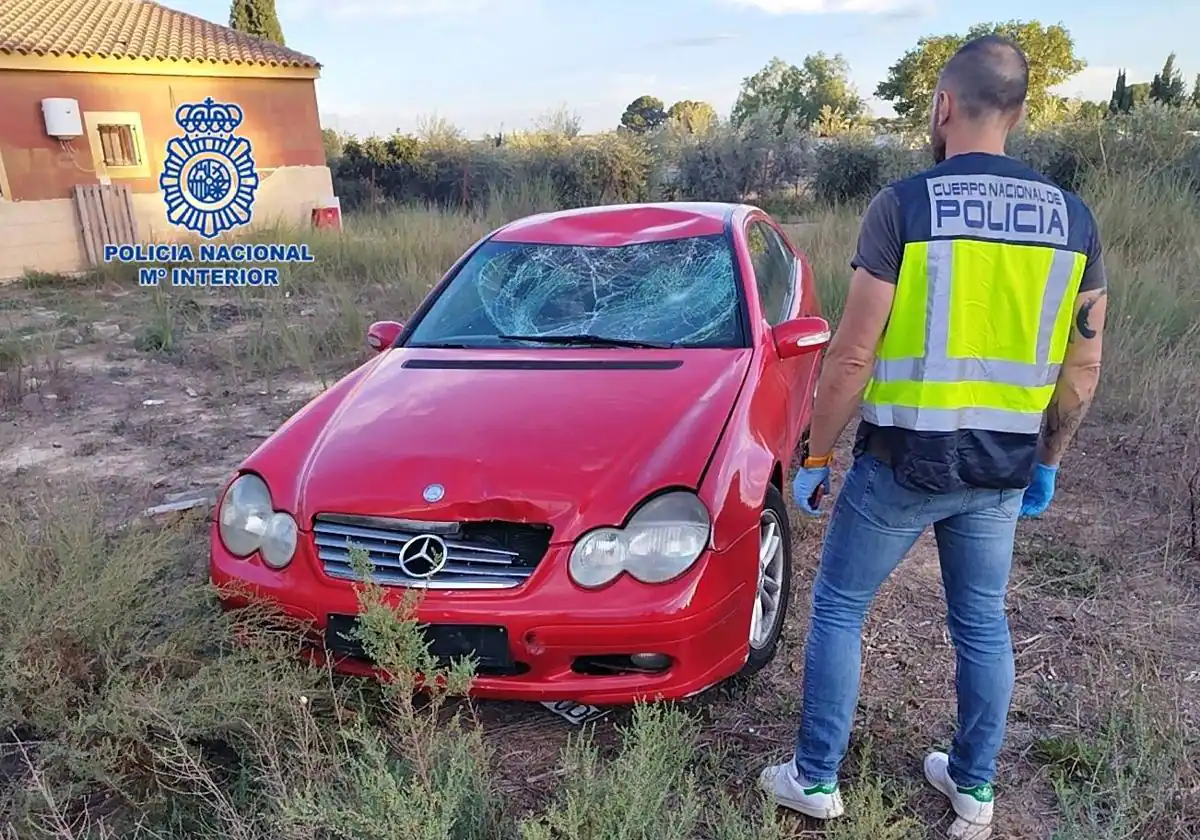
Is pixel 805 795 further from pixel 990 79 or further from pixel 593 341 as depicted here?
pixel 593 341

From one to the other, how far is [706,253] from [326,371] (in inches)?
164

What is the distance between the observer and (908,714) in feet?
8.24

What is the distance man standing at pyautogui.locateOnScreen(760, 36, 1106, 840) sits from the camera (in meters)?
1.68

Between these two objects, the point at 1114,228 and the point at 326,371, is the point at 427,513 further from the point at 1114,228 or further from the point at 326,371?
the point at 1114,228

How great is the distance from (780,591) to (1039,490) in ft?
3.07

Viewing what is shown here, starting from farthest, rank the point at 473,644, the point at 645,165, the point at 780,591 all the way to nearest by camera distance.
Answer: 1. the point at 645,165
2. the point at 780,591
3. the point at 473,644

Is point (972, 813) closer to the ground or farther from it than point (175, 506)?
closer to the ground

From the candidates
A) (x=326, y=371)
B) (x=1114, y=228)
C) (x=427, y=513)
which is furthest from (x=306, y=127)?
(x=427, y=513)

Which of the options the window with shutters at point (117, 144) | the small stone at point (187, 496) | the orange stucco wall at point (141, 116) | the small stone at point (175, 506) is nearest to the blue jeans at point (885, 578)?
the small stone at point (175, 506)

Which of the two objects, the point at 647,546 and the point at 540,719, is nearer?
the point at 647,546

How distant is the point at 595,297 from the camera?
11.4 feet

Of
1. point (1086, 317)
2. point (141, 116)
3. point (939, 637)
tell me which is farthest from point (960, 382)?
point (141, 116)

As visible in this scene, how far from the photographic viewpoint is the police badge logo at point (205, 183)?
14305mm

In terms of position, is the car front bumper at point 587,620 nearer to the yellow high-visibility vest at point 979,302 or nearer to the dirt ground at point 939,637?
the dirt ground at point 939,637
